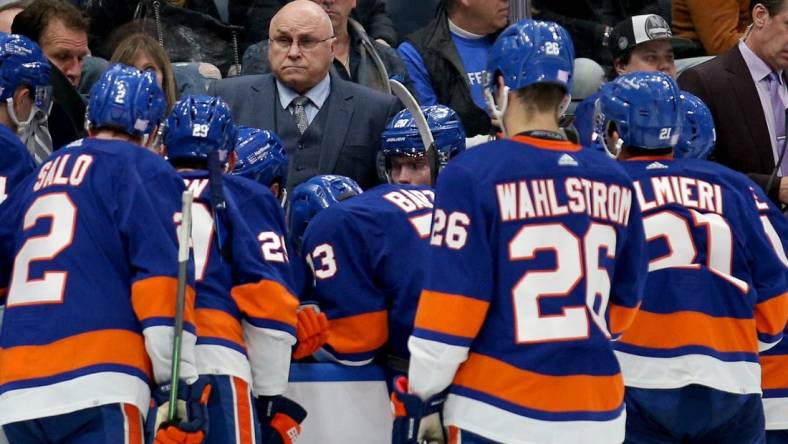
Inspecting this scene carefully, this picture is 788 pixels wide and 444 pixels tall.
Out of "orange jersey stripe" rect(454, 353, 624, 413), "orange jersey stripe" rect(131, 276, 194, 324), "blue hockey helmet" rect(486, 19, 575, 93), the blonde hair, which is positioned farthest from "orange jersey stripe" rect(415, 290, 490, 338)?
the blonde hair

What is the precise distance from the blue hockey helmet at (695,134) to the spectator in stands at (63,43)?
8.20ft

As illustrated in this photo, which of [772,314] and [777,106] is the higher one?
[772,314]

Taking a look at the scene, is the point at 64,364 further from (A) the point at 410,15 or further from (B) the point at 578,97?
(A) the point at 410,15

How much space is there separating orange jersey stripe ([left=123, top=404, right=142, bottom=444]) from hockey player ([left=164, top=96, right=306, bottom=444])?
0.32 metres

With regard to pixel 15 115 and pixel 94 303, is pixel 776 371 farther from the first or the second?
pixel 15 115

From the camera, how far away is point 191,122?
14.6 feet

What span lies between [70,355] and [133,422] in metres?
0.25

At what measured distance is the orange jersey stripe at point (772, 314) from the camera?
4.60 m

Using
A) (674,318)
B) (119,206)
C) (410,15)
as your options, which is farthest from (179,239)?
(410,15)

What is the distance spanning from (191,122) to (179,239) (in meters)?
0.61

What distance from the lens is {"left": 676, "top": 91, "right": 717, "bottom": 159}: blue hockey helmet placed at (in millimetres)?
4855

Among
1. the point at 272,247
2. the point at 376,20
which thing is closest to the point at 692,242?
the point at 272,247

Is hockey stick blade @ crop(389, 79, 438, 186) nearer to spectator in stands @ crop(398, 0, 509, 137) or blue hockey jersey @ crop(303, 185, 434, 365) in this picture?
blue hockey jersey @ crop(303, 185, 434, 365)

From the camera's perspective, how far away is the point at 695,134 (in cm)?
489
